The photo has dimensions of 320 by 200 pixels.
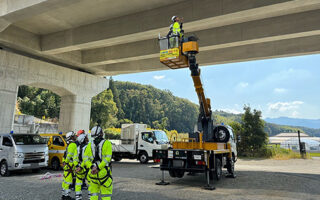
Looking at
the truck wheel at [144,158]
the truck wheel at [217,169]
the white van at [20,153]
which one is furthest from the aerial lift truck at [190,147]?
the truck wheel at [144,158]

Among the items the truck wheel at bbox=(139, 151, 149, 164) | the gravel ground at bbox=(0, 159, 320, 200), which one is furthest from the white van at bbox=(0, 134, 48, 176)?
the truck wheel at bbox=(139, 151, 149, 164)

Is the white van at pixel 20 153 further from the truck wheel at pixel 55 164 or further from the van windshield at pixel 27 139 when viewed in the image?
the truck wheel at pixel 55 164

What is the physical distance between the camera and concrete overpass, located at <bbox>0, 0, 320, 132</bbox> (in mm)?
10445

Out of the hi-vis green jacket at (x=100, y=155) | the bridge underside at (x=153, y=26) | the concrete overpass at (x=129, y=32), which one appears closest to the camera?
the hi-vis green jacket at (x=100, y=155)

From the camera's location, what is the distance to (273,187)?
9.67m

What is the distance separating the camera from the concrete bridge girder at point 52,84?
15281 mm

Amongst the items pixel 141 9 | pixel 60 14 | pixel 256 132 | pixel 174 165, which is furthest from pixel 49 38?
pixel 256 132

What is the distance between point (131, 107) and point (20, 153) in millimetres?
98563

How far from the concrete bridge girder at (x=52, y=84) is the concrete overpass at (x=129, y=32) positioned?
0.06 meters

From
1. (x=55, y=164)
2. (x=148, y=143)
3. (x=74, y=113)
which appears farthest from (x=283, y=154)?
(x=55, y=164)

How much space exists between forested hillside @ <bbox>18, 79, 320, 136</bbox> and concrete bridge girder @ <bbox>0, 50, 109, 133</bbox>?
32500mm

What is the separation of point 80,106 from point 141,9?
11.4 meters

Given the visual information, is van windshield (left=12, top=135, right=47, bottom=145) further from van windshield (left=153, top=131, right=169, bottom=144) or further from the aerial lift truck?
van windshield (left=153, top=131, right=169, bottom=144)

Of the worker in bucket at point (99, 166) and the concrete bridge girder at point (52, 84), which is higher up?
the concrete bridge girder at point (52, 84)
